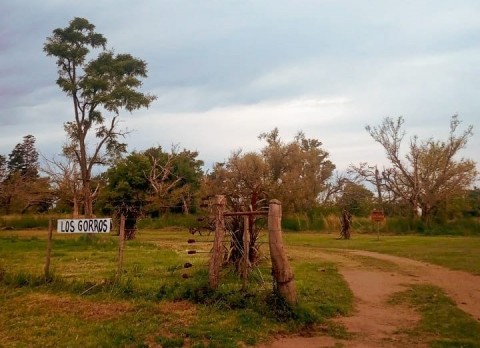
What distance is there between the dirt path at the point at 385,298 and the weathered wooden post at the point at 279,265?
914 mm

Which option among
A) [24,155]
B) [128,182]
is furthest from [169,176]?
[24,155]

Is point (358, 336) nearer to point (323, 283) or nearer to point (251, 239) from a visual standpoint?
point (323, 283)

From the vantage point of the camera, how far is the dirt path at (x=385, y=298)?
6.80 metres

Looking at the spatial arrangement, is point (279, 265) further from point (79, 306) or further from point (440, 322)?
point (79, 306)

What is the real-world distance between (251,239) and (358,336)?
4.33 meters

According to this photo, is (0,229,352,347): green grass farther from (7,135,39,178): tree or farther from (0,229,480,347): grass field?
(7,135,39,178): tree

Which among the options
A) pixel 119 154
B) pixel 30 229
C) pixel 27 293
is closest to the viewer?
pixel 27 293

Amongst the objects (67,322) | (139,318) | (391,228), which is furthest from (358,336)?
(391,228)

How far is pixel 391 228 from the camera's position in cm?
3186

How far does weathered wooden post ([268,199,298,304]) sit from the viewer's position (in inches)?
313

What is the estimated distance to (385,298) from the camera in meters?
9.56

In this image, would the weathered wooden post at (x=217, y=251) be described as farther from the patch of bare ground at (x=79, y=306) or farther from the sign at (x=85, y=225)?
the sign at (x=85, y=225)

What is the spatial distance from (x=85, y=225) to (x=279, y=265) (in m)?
4.45

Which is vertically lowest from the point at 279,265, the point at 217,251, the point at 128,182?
the point at 279,265
